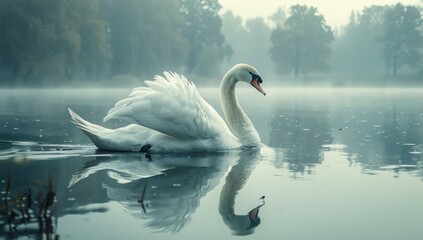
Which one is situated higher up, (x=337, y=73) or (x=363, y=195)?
(x=337, y=73)

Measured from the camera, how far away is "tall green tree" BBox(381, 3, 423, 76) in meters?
88.3

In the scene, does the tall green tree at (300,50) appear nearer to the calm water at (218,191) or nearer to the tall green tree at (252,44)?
the tall green tree at (252,44)

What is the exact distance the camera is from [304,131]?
1448 cm

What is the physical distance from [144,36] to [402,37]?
158 feet

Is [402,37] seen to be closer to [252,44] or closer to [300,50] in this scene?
[300,50]

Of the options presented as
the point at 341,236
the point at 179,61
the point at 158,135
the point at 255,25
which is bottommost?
the point at 341,236

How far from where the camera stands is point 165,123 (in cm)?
909

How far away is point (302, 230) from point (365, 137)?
8398 mm

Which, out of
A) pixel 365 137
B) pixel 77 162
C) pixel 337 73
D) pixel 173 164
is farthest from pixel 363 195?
pixel 337 73

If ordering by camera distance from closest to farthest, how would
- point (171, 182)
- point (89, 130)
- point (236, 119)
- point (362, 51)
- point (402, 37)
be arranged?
point (171, 182) < point (89, 130) < point (236, 119) < point (402, 37) < point (362, 51)

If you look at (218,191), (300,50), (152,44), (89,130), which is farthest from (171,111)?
(300,50)

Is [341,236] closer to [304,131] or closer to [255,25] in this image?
[304,131]

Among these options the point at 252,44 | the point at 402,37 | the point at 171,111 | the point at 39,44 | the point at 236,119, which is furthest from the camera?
the point at 252,44

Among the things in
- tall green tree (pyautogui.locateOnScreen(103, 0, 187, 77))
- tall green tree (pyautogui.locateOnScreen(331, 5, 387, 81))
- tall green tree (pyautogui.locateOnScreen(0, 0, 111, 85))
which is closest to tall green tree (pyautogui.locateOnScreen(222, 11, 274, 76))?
tall green tree (pyautogui.locateOnScreen(331, 5, 387, 81))
